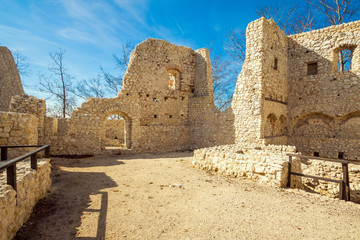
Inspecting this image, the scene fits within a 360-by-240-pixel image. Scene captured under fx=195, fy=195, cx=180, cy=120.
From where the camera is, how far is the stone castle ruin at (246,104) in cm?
918

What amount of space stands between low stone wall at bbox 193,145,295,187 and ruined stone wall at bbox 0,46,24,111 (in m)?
15.0

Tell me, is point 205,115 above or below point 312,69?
below

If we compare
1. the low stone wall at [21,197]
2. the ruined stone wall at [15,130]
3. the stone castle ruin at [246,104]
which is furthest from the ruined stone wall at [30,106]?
the low stone wall at [21,197]

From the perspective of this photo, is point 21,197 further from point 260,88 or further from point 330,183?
point 260,88

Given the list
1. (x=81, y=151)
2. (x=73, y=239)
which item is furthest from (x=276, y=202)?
(x=81, y=151)

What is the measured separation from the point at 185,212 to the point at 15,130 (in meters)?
4.97

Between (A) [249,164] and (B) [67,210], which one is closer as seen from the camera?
(B) [67,210]

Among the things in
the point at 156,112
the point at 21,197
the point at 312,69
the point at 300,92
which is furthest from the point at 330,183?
the point at 156,112

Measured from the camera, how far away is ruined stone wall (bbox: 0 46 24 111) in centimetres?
1391

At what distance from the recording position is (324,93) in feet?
33.1

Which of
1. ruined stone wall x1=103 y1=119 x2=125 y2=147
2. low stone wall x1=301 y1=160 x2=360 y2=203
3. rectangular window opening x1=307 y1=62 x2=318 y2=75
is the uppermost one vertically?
rectangular window opening x1=307 y1=62 x2=318 y2=75

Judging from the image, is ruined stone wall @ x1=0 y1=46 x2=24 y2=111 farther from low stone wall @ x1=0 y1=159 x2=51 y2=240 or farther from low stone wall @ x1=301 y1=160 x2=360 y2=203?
low stone wall @ x1=301 y1=160 x2=360 y2=203

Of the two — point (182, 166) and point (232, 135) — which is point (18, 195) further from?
point (232, 135)

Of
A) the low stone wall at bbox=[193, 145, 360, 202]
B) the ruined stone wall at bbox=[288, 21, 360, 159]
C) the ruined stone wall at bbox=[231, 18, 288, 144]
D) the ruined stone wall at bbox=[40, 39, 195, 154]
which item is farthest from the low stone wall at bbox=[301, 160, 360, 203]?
the ruined stone wall at bbox=[40, 39, 195, 154]
